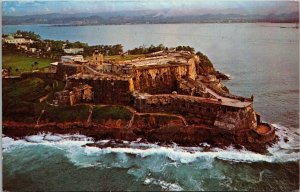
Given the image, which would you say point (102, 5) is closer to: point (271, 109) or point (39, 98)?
point (39, 98)

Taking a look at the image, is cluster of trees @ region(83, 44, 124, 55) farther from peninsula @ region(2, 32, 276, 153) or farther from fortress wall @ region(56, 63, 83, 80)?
fortress wall @ region(56, 63, 83, 80)

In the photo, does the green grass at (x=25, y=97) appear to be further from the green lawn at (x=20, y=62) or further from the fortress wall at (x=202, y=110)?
the fortress wall at (x=202, y=110)

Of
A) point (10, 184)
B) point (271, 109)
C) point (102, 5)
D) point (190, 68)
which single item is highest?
point (102, 5)

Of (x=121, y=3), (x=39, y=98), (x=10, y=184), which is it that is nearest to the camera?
(x=10, y=184)

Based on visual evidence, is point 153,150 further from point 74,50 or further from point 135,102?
point 74,50

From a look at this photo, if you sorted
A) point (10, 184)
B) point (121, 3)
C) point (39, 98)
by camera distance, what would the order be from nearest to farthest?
point (10, 184), point (121, 3), point (39, 98)

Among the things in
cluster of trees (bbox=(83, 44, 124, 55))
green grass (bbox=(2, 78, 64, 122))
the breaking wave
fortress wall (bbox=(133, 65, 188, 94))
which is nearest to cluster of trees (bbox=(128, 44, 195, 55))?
cluster of trees (bbox=(83, 44, 124, 55))

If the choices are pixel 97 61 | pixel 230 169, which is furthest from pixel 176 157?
pixel 97 61
